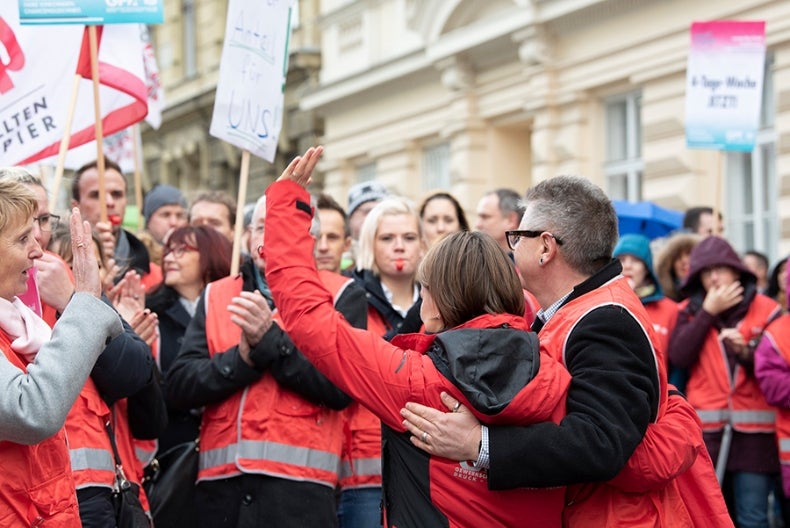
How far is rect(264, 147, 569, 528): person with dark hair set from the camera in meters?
3.30

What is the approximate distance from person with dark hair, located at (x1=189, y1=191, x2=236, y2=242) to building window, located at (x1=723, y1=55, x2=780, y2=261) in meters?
6.21

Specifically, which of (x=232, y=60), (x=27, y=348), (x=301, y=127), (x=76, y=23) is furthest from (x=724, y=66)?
(x=301, y=127)

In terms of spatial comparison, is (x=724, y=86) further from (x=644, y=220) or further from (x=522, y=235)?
(x=522, y=235)

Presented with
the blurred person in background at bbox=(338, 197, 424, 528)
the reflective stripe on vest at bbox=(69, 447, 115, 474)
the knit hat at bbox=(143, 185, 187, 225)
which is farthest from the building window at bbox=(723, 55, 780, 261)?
the reflective stripe on vest at bbox=(69, 447, 115, 474)

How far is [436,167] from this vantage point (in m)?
17.6

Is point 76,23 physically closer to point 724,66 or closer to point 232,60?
point 232,60

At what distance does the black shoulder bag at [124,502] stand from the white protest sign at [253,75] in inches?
74.4

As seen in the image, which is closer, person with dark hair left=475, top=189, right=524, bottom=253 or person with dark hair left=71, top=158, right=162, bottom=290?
person with dark hair left=71, top=158, right=162, bottom=290

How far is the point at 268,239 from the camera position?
3.59 metres

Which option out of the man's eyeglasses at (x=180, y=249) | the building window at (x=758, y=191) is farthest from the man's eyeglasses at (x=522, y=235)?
the building window at (x=758, y=191)

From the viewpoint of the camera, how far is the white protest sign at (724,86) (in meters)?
8.87

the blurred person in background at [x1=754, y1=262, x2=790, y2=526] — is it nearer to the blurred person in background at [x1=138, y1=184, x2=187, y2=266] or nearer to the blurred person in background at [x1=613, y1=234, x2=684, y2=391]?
the blurred person in background at [x1=613, y1=234, x2=684, y2=391]

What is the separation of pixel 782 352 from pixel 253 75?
3.11 m

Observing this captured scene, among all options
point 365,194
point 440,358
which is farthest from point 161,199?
point 440,358
